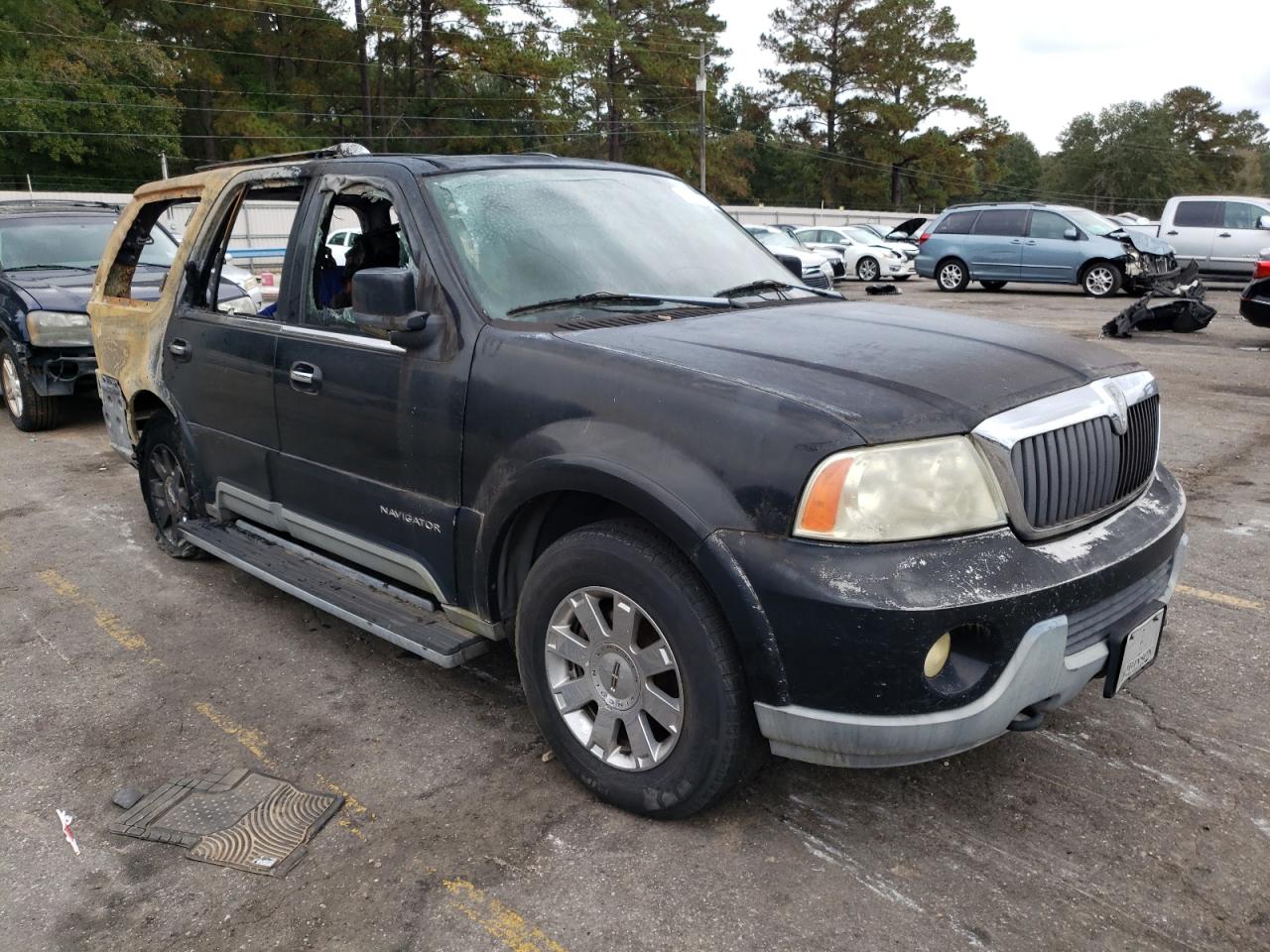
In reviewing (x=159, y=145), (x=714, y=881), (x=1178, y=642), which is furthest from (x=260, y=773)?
(x=159, y=145)

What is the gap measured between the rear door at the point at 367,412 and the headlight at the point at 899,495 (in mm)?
1255

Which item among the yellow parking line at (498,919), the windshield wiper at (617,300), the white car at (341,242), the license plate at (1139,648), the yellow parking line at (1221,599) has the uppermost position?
the white car at (341,242)

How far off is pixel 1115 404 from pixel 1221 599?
2.03 m

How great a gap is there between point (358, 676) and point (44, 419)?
19.6 ft

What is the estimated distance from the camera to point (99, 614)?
14.8 ft

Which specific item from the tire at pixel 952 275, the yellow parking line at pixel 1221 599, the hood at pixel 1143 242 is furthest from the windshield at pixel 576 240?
the tire at pixel 952 275

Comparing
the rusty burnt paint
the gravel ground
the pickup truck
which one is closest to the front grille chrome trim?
the gravel ground

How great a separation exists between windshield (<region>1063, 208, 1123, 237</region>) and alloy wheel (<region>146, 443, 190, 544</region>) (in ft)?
56.5

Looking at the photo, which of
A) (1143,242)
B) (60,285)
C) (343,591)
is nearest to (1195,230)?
(1143,242)

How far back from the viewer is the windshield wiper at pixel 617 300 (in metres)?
3.21

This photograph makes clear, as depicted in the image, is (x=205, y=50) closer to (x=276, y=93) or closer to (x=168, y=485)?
(x=276, y=93)

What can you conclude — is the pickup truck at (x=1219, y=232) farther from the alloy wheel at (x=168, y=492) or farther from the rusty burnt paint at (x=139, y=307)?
the alloy wheel at (x=168, y=492)

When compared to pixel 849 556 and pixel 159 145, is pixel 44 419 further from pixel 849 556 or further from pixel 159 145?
pixel 159 145

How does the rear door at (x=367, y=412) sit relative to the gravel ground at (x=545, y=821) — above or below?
above
